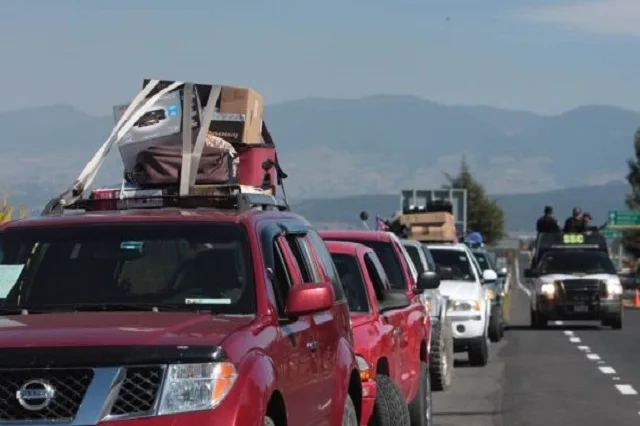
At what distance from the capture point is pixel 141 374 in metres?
6.77

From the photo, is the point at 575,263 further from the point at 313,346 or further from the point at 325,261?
the point at 313,346

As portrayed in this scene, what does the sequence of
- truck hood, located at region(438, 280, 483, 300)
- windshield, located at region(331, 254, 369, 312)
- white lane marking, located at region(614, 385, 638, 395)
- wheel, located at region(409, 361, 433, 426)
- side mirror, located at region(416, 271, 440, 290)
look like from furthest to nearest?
truck hood, located at region(438, 280, 483, 300) < white lane marking, located at region(614, 385, 638, 395) < side mirror, located at region(416, 271, 440, 290) < wheel, located at region(409, 361, 433, 426) < windshield, located at region(331, 254, 369, 312)

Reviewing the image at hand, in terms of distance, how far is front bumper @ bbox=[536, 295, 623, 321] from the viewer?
33.9m

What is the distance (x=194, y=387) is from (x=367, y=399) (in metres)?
4.33

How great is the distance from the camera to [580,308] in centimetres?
3409

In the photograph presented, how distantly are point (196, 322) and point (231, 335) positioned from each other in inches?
11.7

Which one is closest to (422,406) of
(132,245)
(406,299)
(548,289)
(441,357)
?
(406,299)

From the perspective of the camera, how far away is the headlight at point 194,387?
6766mm

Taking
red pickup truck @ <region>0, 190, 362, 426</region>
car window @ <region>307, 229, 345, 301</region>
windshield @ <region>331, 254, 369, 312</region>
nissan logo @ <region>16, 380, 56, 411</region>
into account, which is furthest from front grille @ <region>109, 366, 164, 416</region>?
windshield @ <region>331, 254, 369, 312</region>

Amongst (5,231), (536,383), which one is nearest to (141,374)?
(5,231)

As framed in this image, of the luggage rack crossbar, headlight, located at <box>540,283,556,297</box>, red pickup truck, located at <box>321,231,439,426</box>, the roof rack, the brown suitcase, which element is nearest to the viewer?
the luggage rack crossbar

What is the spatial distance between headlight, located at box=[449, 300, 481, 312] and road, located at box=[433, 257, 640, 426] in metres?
0.84

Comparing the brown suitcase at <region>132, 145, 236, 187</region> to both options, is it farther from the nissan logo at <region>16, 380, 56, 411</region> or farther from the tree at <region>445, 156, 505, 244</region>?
the tree at <region>445, 156, 505, 244</region>

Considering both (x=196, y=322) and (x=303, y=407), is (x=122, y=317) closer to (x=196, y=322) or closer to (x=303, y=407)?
(x=196, y=322)
